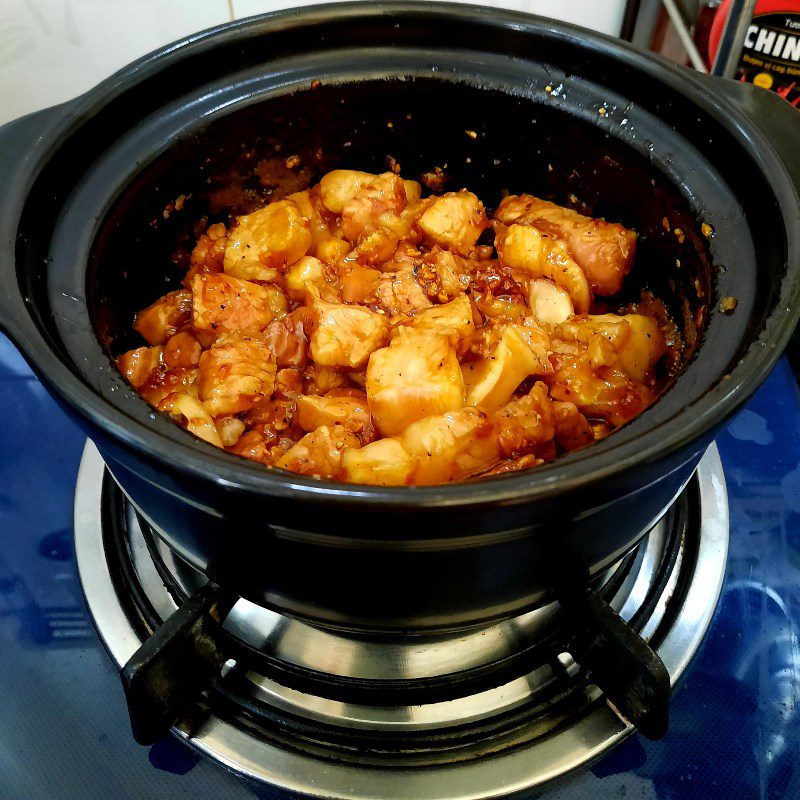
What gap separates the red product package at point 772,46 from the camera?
5.87 ft

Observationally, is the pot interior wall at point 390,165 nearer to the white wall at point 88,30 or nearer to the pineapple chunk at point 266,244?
the pineapple chunk at point 266,244

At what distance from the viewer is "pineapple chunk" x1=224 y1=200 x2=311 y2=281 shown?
1.29m

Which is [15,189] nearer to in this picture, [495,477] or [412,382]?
[412,382]

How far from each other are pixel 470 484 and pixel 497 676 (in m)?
0.51

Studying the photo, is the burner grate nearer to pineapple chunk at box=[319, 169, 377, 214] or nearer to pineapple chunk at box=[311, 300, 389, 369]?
pineapple chunk at box=[311, 300, 389, 369]

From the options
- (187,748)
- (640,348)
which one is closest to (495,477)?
(640,348)

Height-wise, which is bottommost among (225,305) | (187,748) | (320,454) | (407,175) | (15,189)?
(187,748)

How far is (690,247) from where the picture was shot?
3.64 feet

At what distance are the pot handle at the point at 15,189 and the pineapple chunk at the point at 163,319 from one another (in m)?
0.32

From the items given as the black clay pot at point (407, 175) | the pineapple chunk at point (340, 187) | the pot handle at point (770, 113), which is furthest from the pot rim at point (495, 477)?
the pineapple chunk at point (340, 187)

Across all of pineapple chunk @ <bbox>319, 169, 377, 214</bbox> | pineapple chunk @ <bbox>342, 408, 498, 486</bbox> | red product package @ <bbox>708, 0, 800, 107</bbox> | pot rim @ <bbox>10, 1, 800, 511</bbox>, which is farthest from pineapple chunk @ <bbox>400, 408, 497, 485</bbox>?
red product package @ <bbox>708, 0, 800, 107</bbox>

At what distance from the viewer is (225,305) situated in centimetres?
121

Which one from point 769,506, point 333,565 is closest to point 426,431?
point 333,565

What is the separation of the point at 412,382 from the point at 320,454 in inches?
6.2
